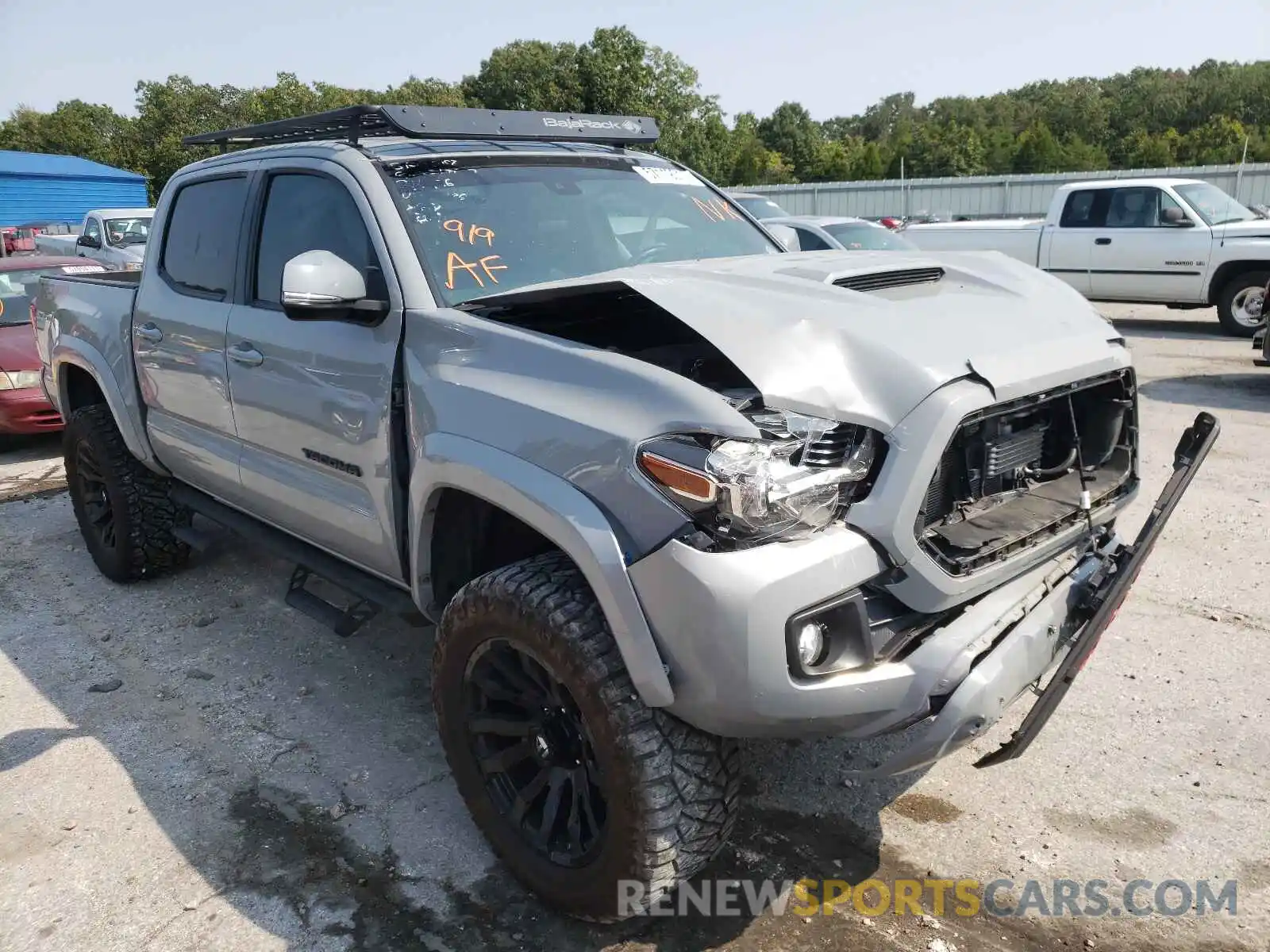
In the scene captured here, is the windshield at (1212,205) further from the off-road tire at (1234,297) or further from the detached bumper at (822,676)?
the detached bumper at (822,676)

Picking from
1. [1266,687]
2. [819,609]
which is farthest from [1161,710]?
[819,609]

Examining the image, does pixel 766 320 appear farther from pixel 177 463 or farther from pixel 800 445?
pixel 177 463

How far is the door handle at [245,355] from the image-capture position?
3.57m

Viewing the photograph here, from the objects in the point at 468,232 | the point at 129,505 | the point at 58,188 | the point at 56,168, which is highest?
the point at 56,168

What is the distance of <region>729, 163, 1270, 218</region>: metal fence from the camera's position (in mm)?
24172

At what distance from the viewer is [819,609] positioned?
211 centimetres

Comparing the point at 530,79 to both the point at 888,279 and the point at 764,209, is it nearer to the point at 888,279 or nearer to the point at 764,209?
the point at 764,209

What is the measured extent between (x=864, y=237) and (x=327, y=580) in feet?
31.3

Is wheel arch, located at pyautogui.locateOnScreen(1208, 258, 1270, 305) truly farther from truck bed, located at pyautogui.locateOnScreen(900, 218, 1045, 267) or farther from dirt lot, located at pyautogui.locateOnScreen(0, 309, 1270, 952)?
dirt lot, located at pyautogui.locateOnScreen(0, 309, 1270, 952)

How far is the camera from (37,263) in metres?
9.24

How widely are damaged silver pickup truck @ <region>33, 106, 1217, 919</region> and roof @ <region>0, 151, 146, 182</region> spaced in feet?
125

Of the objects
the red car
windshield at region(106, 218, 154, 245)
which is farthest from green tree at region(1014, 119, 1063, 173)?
the red car

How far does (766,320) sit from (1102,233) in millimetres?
12039

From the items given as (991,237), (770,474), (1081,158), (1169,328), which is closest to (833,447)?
(770,474)
